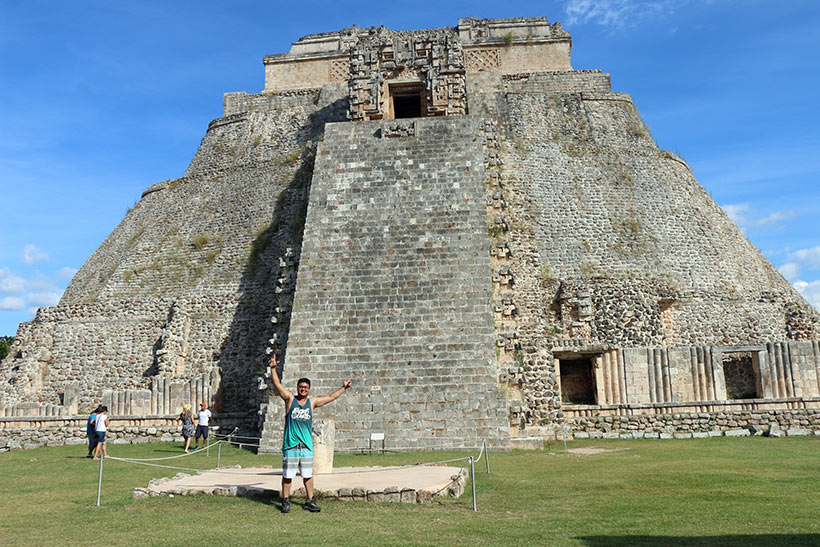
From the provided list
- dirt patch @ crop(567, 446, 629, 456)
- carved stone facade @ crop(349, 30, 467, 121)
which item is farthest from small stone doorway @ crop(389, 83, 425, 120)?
dirt patch @ crop(567, 446, 629, 456)

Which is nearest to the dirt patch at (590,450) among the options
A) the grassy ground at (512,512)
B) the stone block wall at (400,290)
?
the stone block wall at (400,290)

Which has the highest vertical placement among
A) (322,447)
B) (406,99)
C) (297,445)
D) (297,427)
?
(406,99)

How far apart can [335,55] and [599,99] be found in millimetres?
11888

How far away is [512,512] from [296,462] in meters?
2.27


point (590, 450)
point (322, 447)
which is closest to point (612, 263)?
point (590, 450)

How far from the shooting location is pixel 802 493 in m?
7.52

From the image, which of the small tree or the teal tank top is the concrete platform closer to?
the teal tank top

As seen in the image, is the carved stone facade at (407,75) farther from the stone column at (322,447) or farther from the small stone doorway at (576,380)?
the stone column at (322,447)

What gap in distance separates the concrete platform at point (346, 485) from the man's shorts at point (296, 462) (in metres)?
0.62

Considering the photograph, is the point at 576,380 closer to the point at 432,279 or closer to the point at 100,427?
the point at 432,279

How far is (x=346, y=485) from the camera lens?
8016 millimetres

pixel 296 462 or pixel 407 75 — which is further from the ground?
pixel 407 75

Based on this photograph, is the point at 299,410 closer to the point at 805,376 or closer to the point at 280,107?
the point at 805,376

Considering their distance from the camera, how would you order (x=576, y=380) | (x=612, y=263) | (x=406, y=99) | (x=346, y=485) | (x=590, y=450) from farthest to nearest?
(x=406, y=99), (x=612, y=263), (x=576, y=380), (x=590, y=450), (x=346, y=485)
